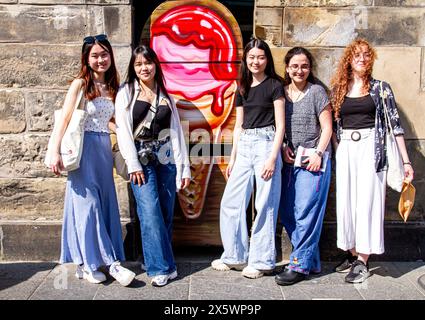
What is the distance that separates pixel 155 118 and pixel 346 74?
1552 millimetres

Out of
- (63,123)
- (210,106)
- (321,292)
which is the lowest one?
(321,292)

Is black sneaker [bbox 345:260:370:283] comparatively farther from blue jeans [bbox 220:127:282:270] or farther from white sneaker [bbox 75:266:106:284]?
white sneaker [bbox 75:266:106:284]

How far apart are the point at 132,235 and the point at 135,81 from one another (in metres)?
1.39

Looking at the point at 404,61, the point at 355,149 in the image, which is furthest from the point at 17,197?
the point at 404,61

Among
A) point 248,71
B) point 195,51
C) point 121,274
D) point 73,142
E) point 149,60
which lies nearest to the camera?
point 73,142

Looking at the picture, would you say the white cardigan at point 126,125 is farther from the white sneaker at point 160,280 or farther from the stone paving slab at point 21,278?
the stone paving slab at point 21,278

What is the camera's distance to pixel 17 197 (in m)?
4.52

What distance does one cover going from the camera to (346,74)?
A: 4051 mm

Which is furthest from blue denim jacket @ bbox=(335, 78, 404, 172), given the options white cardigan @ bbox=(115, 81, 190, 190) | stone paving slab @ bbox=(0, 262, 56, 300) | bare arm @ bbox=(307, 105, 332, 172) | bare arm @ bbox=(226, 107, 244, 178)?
stone paving slab @ bbox=(0, 262, 56, 300)

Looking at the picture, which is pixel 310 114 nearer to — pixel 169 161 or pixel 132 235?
pixel 169 161

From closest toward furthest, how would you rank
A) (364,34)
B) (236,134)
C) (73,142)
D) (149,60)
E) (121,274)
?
1. (73,142)
2. (149,60)
3. (121,274)
4. (236,134)
5. (364,34)

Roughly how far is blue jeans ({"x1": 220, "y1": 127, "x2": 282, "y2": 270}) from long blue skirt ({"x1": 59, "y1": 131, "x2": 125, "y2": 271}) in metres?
0.92

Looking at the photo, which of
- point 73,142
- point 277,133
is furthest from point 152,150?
point 277,133

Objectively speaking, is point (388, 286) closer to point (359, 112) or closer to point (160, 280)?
point (359, 112)
